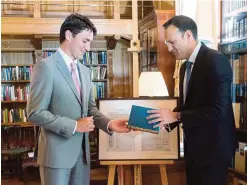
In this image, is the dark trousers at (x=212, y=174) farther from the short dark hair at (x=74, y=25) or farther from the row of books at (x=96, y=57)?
the row of books at (x=96, y=57)

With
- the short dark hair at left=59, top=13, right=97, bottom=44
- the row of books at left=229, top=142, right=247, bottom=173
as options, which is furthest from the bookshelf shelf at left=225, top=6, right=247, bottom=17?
the short dark hair at left=59, top=13, right=97, bottom=44

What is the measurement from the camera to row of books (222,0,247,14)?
3.03 metres

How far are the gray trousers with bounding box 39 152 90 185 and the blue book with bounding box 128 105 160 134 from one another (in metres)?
0.39

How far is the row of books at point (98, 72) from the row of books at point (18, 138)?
1.66 meters

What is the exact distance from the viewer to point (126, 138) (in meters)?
2.87

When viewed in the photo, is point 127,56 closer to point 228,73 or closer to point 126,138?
point 126,138

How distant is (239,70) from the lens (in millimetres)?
3053

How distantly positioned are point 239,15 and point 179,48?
1.37 metres

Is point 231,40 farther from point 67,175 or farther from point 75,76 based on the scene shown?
point 67,175

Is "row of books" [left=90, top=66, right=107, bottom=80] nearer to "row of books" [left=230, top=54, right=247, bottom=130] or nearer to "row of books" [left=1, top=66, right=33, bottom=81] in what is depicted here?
"row of books" [left=1, top=66, right=33, bottom=81]

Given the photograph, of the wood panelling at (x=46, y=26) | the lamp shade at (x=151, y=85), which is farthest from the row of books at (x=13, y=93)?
the lamp shade at (x=151, y=85)

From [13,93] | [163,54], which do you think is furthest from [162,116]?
[13,93]

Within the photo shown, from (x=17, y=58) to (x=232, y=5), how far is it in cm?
487

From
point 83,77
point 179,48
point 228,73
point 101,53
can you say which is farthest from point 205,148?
point 101,53
